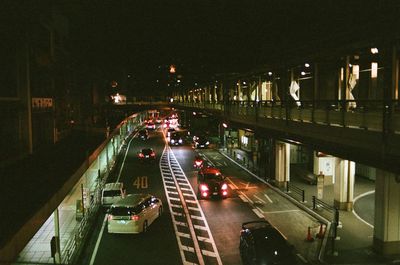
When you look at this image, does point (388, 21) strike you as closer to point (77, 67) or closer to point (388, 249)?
point (388, 249)

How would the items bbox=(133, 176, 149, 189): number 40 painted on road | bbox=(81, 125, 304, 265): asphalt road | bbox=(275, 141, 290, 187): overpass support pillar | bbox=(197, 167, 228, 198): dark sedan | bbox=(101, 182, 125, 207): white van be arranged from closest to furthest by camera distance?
bbox=(81, 125, 304, 265): asphalt road → bbox=(101, 182, 125, 207): white van → bbox=(197, 167, 228, 198): dark sedan → bbox=(275, 141, 290, 187): overpass support pillar → bbox=(133, 176, 149, 189): number 40 painted on road

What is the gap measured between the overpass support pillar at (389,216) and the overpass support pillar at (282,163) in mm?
12785

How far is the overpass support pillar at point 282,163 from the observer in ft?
97.0

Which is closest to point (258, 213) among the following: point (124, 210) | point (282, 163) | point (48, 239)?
point (282, 163)

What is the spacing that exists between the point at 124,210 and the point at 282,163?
1417cm

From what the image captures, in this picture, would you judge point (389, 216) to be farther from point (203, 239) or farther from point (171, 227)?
point (171, 227)

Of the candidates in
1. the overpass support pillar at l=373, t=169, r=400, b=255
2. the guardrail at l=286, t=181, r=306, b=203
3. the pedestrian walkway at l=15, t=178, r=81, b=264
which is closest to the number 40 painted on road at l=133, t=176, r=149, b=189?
the pedestrian walkway at l=15, t=178, r=81, b=264

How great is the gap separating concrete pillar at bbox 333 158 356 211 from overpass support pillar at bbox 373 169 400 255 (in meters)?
5.31

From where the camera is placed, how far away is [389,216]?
16562 millimetres

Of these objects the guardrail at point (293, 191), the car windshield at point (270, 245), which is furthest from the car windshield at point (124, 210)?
the guardrail at point (293, 191)

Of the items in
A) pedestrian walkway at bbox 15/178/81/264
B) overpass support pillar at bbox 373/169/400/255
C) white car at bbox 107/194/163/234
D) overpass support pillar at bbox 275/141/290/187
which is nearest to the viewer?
pedestrian walkway at bbox 15/178/81/264

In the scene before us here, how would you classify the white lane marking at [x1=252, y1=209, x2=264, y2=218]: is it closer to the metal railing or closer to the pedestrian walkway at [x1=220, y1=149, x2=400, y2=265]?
the pedestrian walkway at [x1=220, y1=149, x2=400, y2=265]

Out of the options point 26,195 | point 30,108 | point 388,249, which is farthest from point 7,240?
point 30,108

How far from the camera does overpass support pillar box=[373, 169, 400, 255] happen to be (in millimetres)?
16531
